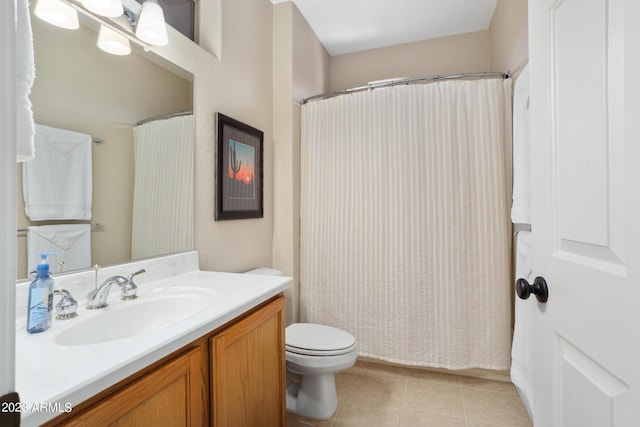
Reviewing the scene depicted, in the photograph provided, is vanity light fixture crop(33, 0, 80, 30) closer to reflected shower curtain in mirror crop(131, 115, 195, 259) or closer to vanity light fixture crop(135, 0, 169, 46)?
vanity light fixture crop(135, 0, 169, 46)

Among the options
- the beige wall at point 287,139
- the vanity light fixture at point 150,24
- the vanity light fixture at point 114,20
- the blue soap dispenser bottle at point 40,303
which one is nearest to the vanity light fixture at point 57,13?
the vanity light fixture at point 114,20

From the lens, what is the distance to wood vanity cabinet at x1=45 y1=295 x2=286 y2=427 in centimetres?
63

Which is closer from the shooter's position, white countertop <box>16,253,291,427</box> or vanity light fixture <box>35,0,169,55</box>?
white countertop <box>16,253,291,427</box>

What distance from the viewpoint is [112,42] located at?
1179mm

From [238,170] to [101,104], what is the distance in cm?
Answer: 78

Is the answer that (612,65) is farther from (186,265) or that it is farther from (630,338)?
(186,265)

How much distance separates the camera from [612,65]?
568 millimetres

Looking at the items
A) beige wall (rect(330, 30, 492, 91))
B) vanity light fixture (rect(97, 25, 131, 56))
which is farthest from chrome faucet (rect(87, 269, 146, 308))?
beige wall (rect(330, 30, 492, 91))

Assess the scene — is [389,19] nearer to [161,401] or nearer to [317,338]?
[317,338]

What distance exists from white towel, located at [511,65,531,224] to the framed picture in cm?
156

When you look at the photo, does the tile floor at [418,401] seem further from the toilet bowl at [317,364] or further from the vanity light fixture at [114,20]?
the vanity light fixture at [114,20]

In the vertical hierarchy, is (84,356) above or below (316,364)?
above

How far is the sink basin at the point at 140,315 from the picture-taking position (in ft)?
2.90

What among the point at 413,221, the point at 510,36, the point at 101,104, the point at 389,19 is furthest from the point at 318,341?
the point at 389,19
